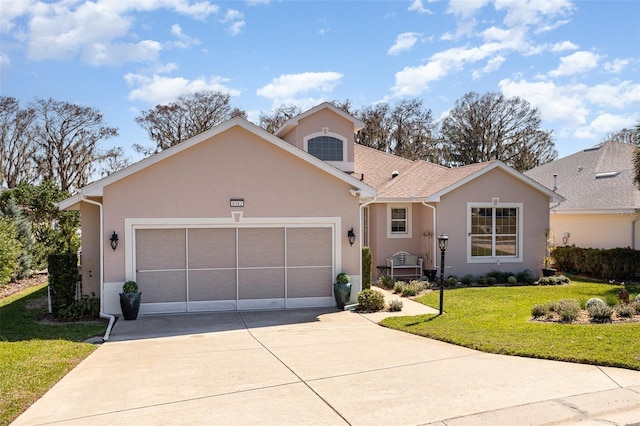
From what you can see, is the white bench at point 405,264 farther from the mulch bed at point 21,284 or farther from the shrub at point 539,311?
the mulch bed at point 21,284

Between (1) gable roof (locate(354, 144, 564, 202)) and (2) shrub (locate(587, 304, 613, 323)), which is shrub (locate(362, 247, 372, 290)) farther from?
(2) shrub (locate(587, 304, 613, 323))

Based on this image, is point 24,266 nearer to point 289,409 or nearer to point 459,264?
point 459,264

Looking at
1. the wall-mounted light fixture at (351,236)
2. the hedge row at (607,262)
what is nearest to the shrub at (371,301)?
the wall-mounted light fixture at (351,236)

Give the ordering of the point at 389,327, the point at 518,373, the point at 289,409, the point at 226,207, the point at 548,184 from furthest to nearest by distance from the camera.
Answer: the point at 548,184 → the point at 226,207 → the point at 389,327 → the point at 518,373 → the point at 289,409

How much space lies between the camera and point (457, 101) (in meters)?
44.0

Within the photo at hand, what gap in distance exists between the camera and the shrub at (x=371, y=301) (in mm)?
13648

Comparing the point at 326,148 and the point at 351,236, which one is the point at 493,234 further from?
the point at 326,148

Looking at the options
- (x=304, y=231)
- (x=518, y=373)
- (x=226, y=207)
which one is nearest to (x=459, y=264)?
(x=304, y=231)

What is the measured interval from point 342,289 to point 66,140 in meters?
34.6

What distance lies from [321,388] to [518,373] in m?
2.85

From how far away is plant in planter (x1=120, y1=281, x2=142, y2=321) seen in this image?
12648mm

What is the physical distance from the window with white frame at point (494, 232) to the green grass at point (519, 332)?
3.88m

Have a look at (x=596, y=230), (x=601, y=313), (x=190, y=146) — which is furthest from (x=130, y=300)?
(x=596, y=230)

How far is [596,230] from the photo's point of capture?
2162 cm
